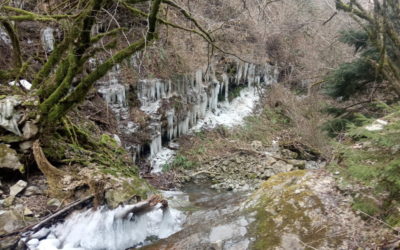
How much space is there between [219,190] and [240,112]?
6.90 meters

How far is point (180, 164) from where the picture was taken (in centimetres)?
1095

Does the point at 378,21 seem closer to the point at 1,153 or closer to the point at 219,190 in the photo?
the point at 219,190

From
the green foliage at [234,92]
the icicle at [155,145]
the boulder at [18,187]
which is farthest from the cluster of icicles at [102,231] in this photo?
the green foliage at [234,92]

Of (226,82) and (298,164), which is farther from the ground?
(226,82)

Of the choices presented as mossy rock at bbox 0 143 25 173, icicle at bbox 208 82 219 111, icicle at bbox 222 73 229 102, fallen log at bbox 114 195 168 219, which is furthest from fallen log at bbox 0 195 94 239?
icicle at bbox 222 73 229 102

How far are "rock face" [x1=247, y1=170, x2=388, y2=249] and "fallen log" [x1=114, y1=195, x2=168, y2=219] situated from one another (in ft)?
4.44

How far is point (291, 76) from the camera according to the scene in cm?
1792

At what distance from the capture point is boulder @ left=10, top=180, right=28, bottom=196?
3854 mm

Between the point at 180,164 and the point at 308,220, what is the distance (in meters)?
7.97

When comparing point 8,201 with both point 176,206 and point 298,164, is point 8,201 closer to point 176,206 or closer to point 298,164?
point 176,206

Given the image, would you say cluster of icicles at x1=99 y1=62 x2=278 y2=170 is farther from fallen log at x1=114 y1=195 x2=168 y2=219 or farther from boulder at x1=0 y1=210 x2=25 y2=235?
boulder at x1=0 y1=210 x2=25 y2=235

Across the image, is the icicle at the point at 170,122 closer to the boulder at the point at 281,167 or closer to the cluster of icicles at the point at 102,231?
the boulder at the point at 281,167

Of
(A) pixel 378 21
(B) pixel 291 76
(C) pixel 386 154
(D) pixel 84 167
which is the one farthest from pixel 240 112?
(C) pixel 386 154

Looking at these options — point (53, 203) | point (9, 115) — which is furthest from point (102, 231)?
point (9, 115)
